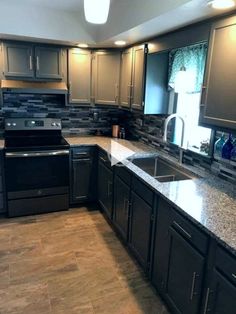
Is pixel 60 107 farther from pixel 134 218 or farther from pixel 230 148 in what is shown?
pixel 230 148

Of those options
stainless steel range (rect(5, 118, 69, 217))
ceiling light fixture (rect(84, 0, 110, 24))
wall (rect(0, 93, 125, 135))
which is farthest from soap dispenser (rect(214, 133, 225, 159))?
wall (rect(0, 93, 125, 135))

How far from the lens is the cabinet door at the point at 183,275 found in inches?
58.6

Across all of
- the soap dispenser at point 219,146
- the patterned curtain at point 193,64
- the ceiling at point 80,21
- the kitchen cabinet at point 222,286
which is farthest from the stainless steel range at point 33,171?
the kitchen cabinet at point 222,286

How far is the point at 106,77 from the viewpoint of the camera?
11.5 ft

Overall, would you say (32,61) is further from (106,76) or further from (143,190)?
(143,190)

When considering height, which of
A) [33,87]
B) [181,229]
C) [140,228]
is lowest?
[140,228]

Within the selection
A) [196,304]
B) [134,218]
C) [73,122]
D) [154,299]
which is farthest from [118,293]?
[73,122]

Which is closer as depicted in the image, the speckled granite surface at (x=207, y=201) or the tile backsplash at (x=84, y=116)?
the speckled granite surface at (x=207, y=201)

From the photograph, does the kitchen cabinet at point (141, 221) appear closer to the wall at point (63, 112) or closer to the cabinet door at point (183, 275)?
the cabinet door at point (183, 275)

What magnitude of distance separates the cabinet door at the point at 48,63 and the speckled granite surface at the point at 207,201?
1688 mm

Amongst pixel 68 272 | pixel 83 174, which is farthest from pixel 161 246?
pixel 83 174

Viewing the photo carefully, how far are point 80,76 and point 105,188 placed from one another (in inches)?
60.4

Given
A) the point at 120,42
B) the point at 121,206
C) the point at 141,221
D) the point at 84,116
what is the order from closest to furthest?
1. the point at 141,221
2. the point at 121,206
3. the point at 120,42
4. the point at 84,116

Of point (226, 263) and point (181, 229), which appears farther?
point (181, 229)
